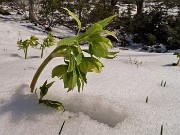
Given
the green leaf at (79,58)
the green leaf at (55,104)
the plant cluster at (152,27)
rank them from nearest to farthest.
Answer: the green leaf at (79,58), the green leaf at (55,104), the plant cluster at (152,27)

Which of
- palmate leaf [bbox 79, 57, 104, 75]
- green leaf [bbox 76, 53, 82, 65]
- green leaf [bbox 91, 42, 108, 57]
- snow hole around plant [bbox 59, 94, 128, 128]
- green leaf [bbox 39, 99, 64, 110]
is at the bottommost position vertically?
snow hole around plant [bbox 59, 94, 128, 128]

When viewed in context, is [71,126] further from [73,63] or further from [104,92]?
[104,92]

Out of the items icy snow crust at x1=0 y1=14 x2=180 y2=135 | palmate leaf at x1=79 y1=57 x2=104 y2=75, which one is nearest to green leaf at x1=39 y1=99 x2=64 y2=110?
icy snow crust at x1=0 y1=14 x2=180 y2=135

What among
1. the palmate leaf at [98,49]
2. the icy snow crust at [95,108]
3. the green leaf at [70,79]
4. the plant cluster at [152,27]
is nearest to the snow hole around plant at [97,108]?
the icy snow crust at [95,108]

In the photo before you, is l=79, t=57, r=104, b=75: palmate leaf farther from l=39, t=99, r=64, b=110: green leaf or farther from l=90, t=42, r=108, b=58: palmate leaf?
l=39, t=99, r=64, b=110: green leaf

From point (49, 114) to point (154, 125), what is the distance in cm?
42

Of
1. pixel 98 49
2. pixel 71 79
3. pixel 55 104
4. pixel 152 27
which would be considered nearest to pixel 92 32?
pixel 98 49

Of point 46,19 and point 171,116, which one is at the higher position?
point 46,19

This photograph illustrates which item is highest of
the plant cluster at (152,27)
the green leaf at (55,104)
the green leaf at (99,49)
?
the plant cluster at (152,27)

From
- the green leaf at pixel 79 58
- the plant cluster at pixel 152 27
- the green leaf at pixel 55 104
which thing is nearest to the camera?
the green leaf at pixel 79 58

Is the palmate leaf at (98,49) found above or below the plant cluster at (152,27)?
below

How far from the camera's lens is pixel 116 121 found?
122 centimetres

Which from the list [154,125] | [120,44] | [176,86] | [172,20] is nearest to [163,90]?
[176,86]

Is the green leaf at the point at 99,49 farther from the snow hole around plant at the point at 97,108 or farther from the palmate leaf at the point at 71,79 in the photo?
the snow hole around plant at the point at 97,108
